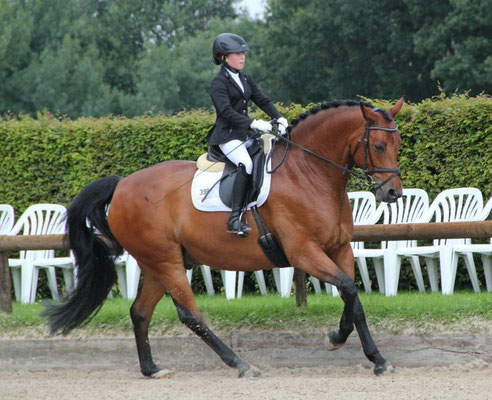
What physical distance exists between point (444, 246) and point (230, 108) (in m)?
3.39

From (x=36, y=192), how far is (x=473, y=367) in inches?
260

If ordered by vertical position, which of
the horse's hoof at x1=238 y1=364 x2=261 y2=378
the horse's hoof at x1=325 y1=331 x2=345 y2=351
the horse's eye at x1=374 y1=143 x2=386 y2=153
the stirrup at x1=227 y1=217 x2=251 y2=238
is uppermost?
the horse's eye at x1=374 y1=143 x2=386 y2=153

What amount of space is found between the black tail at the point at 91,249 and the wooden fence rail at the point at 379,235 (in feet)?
0.92

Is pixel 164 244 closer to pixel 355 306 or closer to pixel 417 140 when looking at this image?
pixel 355 306

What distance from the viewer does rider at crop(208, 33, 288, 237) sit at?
21.6 feet

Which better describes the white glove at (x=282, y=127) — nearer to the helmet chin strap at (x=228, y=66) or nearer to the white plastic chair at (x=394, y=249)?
the helmet chin strap at (x=228, y=66)

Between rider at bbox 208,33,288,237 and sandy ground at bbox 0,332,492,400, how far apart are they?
4.32 ft

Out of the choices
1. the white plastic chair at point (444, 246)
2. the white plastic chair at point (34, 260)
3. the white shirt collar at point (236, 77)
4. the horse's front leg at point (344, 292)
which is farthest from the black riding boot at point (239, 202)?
the white plastic chair at point (34, 260)

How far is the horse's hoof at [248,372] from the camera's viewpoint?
6695 millimetres

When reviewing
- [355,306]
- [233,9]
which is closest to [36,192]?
[355,306]

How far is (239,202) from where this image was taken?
259 inches

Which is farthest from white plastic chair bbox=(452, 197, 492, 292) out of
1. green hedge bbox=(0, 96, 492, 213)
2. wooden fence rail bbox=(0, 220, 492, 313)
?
wooden fence rail bbox=(0, 220, 492, 313)

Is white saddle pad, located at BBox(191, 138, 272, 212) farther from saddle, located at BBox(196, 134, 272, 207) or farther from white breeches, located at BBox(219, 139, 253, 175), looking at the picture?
→ white breeches, located at BBox(219, 139, 253, 175)

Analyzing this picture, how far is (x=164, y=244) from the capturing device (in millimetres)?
7105
